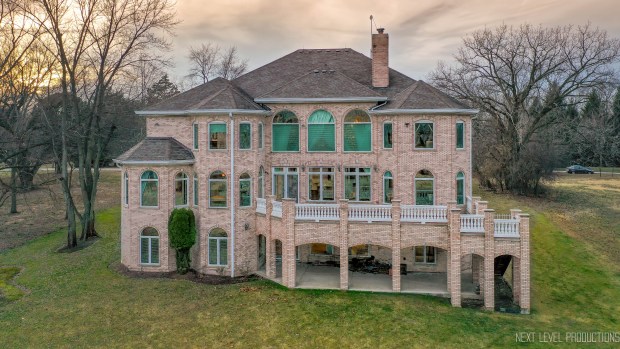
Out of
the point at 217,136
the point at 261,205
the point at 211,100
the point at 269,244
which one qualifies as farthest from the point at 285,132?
the point at 269,244

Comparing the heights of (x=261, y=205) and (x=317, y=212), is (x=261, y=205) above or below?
above

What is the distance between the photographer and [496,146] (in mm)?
39469

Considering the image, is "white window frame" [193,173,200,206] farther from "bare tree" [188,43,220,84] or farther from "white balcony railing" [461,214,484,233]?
"bare tree" [188,43,220,84]

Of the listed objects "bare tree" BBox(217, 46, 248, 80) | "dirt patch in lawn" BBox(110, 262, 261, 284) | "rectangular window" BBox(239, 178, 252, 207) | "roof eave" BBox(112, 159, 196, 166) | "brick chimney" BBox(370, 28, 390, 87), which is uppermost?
"bare tree" BBox(217, 46, 248, 80)

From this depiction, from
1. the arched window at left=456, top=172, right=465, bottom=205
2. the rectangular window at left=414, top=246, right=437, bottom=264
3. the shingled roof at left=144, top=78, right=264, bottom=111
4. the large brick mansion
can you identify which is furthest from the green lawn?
the shingled roof at left=144, top=78, right=264, bottom=111

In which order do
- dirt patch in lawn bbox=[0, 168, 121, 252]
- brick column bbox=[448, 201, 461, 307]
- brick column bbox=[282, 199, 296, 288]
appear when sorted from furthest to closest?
1. dirt patch in lawn bbox=[0, 168, 121, 252]
2. brick column bbox=[282, 199, 296, 288]
3. brick column bbox=[448, 201, 461, 307]

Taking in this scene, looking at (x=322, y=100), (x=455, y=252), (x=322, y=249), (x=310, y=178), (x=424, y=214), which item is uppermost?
(x=322, y=100)

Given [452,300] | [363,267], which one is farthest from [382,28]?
[452,300]

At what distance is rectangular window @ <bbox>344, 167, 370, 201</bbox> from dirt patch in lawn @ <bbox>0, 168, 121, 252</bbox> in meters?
16.5

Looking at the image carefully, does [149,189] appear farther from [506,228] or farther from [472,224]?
[506,228]

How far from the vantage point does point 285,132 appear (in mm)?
20094

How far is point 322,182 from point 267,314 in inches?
311

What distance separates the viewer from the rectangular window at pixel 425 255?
62.4 feet

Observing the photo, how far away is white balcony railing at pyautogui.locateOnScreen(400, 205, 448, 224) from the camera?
16.0m
